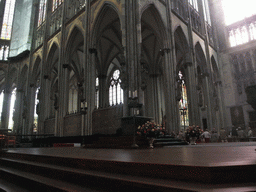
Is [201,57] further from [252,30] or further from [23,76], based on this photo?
[23,76]

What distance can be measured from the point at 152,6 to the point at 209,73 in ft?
34.1

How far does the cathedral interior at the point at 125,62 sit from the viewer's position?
13.4 metres

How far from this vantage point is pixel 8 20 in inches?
1122

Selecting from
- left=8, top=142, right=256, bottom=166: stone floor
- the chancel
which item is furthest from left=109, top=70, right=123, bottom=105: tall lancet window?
left=8, top=142, right=256, bottom=166: stone floor

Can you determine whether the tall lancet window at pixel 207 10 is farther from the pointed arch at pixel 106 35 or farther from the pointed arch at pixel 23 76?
the pointed arch at pixel 23 76

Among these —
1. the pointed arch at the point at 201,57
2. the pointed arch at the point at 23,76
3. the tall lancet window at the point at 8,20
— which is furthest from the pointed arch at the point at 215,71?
the tall lancet window at the point at 8,20

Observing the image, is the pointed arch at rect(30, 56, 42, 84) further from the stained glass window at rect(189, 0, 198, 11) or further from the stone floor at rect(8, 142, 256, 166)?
the stone floor at rect(8, 142, 256, 166)

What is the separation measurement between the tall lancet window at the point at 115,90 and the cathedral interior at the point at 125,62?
0.14 meters

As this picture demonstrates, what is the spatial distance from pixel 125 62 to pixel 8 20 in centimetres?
2586

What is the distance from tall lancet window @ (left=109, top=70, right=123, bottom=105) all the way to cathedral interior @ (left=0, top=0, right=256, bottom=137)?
137mm

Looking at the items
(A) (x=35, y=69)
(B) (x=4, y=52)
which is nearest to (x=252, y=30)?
(A) (x=35, y=69)

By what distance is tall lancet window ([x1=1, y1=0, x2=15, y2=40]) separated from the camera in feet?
92.0

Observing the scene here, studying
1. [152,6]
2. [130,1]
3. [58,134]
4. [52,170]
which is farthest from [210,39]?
[52,170]

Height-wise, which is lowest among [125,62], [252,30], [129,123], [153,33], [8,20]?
[129,123]
